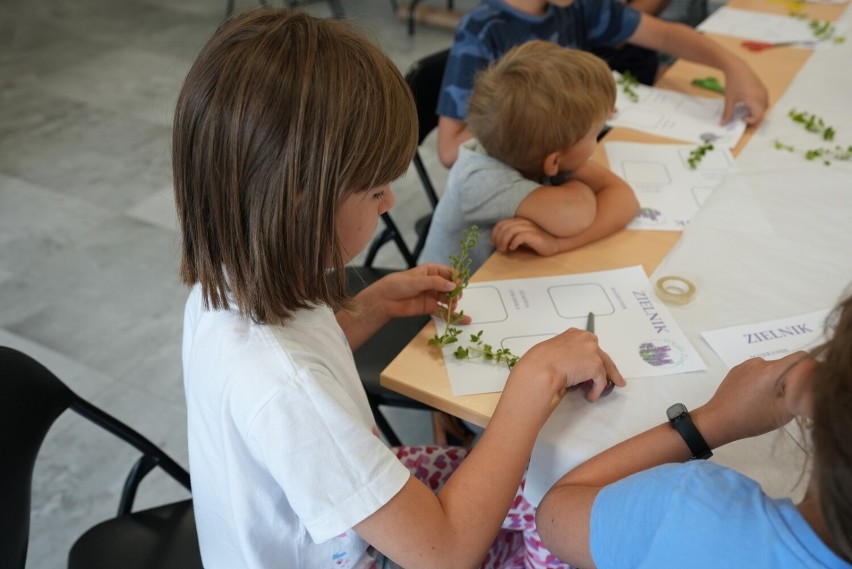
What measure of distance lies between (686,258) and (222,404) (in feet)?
2.67

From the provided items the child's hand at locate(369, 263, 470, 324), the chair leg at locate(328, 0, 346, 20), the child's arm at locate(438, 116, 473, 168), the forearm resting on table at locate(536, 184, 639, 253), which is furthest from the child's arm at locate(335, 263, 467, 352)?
the chair leg at locate(328, 0, 346, 20)

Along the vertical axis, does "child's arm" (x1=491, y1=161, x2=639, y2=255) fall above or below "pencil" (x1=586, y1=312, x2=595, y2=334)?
above

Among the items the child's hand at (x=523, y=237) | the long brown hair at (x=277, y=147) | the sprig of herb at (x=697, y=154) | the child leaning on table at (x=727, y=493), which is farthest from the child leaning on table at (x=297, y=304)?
the sprig of herb at (x=697, y=154)

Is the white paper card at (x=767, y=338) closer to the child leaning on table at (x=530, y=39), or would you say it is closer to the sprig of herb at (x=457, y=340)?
the sprig of herb at (x=457, y=340)

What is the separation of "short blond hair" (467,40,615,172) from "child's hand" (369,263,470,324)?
0.32 meters

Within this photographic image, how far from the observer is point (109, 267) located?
2521 mm

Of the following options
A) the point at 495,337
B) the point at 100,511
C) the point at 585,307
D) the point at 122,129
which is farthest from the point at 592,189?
the point at 122,129

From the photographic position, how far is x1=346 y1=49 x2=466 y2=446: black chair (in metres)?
1.41

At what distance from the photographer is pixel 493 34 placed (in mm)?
1731

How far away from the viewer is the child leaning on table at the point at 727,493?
594 millimetres

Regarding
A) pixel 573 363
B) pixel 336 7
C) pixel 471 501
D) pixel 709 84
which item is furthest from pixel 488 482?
pixel 336 7

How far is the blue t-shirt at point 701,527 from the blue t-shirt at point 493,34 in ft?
3.73

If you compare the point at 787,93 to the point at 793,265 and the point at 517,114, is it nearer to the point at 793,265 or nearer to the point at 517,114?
the point at 793,265

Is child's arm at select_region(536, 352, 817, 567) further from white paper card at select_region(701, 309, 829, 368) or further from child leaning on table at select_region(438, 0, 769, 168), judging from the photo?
child leaning on table at select_region(438, 0, 769, 168)
